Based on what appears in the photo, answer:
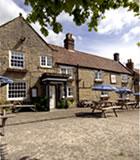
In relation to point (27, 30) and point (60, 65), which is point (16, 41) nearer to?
point (27, 30)

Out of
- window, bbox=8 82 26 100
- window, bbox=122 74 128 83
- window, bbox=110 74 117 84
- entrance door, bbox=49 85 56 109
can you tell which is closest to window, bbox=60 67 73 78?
entrance door, bbox=49 85 56 109

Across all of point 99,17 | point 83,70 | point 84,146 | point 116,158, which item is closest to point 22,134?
point 84,146

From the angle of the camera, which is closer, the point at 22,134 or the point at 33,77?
the point at 22,134

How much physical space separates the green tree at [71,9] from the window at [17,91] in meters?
17.3

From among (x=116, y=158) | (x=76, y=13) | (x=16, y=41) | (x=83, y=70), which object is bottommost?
(x=116, y=158)

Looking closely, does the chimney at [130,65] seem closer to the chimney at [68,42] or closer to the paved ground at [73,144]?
the chimney at [68,42]

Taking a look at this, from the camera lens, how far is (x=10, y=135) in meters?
9.34

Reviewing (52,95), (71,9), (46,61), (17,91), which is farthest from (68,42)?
(71,9)

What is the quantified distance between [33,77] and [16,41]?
360cm

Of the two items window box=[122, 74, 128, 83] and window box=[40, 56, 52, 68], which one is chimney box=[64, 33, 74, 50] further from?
window box=[122, 74, 128, 83]

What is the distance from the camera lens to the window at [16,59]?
2075 centimetres

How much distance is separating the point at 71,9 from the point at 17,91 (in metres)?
18.3

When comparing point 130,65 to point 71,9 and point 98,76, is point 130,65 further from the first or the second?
point 71,9

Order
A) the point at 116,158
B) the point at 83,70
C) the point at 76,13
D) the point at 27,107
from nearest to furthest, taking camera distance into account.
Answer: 1. the point at 76,13
2. the point at 116,158
3. the point at 27,107
4. the point at 83,70
